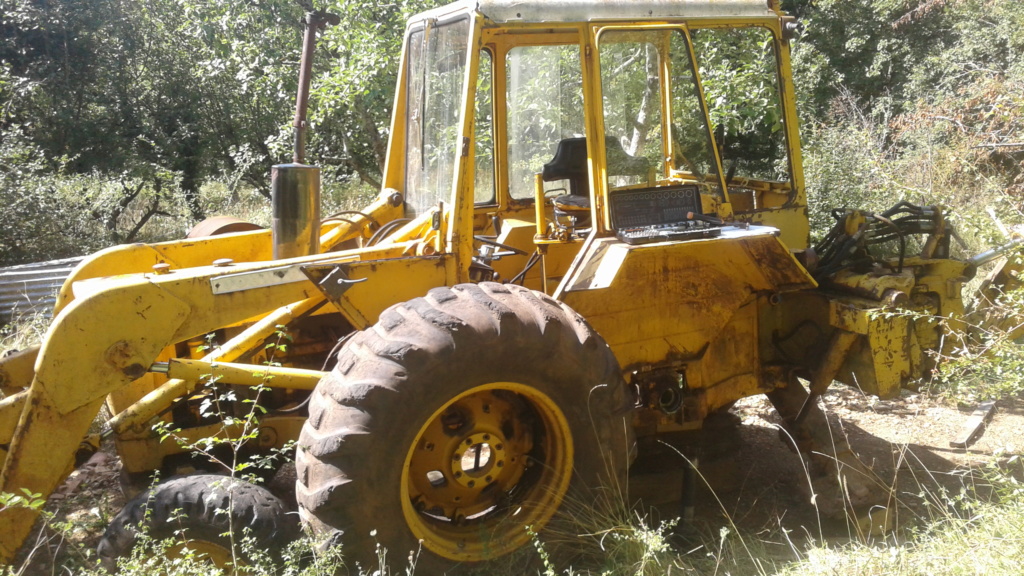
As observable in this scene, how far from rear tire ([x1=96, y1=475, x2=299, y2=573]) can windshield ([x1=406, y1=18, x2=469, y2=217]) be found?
169 centimetres

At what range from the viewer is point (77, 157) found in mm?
13555

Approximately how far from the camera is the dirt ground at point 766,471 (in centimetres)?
437

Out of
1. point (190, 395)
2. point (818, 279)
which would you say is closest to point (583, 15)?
point (818, 279)

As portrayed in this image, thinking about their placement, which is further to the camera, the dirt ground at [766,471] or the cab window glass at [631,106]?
the dirt ground at [766,471]

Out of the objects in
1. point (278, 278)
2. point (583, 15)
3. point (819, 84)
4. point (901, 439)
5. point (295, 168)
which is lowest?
point (901, 439)

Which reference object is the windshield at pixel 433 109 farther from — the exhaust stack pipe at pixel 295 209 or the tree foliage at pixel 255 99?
the tree foliage at pixel 255 99

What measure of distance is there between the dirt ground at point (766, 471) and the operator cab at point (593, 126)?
4.29 ft

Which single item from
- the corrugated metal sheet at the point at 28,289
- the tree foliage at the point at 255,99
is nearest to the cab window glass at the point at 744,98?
the tree foliage at the point at 255,99

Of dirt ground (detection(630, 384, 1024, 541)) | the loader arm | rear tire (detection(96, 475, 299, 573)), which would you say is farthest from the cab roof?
rear tire (detection(96, 475, 299, 573))

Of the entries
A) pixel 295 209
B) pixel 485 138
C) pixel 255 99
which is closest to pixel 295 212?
pixel 295 209

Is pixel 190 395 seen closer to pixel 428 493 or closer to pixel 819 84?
pixel 428 493

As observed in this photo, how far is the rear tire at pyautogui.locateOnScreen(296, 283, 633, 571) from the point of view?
10.3 ft

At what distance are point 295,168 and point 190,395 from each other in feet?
4.12

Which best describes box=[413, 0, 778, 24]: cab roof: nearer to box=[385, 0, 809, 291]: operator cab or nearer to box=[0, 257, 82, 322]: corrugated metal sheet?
box=[385, 0, 809, 291]: operator cab
